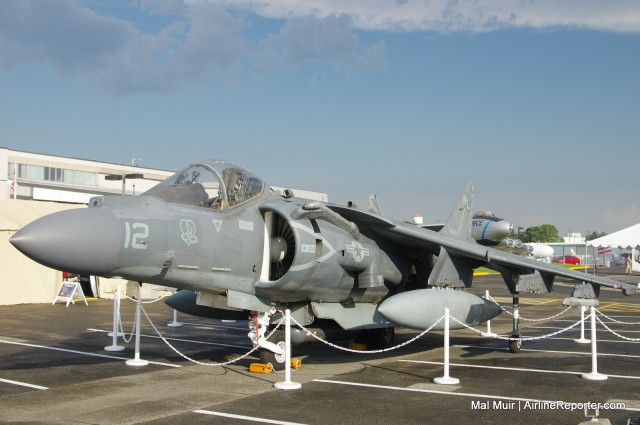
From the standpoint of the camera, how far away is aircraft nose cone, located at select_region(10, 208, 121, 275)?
264 inches

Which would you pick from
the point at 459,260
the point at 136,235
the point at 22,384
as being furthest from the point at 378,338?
the point at 22,384

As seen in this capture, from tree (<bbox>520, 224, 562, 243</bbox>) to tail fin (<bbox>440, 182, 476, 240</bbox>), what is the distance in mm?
144209

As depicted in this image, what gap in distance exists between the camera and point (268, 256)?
9.49m

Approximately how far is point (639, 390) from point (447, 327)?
8.34ft

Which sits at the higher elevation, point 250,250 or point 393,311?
point 250,250

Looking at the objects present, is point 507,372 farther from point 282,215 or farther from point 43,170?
point 43,170

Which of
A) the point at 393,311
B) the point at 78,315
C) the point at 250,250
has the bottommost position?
the point at 78,315

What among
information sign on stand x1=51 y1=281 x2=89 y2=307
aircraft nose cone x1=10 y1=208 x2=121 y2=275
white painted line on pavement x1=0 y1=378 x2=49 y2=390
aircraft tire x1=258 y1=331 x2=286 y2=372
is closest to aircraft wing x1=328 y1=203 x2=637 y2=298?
aircraft tire x1=258 y1=331 x2=286 y2=372

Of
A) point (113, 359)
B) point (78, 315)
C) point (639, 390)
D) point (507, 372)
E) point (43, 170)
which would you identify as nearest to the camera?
point (639, 390)

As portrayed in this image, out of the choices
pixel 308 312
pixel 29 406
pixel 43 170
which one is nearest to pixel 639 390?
pixel 308 312

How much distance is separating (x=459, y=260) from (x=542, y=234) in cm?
15111

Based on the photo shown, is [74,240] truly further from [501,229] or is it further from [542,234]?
[542,234]

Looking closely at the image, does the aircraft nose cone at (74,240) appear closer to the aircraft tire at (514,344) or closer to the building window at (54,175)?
the aircraft tire at (514,344)

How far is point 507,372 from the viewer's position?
9664mm
